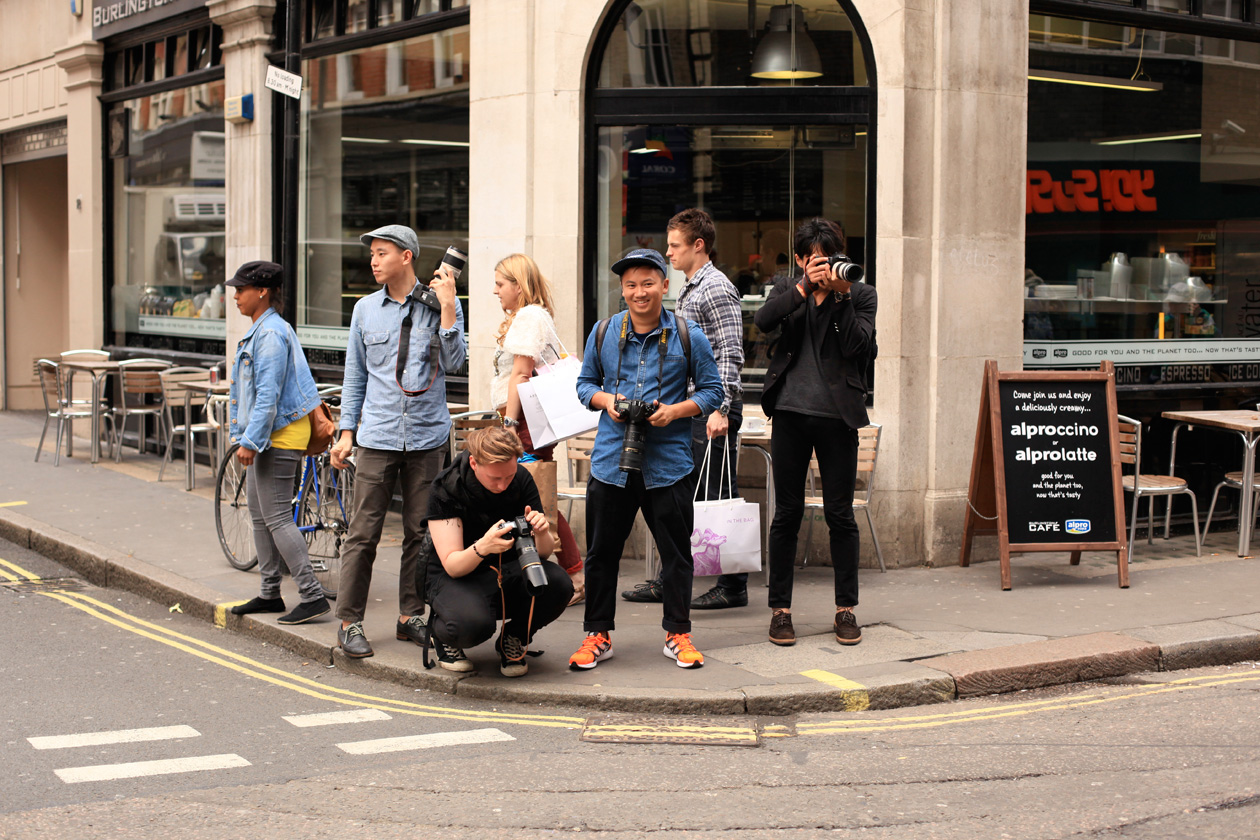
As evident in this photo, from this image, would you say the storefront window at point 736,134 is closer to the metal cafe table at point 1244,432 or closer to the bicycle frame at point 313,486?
the bicycle frame at point 313,486

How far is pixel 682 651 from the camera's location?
6.20m

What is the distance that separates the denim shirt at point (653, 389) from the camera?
6164 mm

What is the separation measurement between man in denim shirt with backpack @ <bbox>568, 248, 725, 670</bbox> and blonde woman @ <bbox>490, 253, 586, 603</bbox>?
2.51 feet

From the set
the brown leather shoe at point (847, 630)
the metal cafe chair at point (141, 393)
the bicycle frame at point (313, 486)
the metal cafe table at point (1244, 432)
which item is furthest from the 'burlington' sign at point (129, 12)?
the metal cafe table at point (1244, 432)

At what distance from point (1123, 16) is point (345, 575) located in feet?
22.9

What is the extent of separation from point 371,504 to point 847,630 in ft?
8.09

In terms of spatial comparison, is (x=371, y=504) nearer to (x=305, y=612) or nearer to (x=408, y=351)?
(x=408, y=351)

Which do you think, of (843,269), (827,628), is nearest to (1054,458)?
(827,628)

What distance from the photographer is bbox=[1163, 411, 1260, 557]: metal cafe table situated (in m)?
8.78

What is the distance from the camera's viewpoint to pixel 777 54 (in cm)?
888

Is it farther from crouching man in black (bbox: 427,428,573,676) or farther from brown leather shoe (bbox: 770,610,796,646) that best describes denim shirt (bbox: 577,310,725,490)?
brown leather shoe (bbox: 770,610,796,646)

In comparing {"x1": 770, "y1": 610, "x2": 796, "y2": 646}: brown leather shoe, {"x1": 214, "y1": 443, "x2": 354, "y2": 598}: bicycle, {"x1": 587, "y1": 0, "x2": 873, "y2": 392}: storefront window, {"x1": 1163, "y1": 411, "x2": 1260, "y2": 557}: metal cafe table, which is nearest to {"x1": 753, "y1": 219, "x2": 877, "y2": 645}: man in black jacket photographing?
{"x1": 770, "y1": 610, "x2": 796, "y2": 646}: brown leather shoe

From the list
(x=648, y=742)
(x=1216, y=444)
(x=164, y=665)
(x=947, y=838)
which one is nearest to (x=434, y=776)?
(x=648, y=742)

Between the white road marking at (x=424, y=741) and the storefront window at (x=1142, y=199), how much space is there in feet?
18.1
